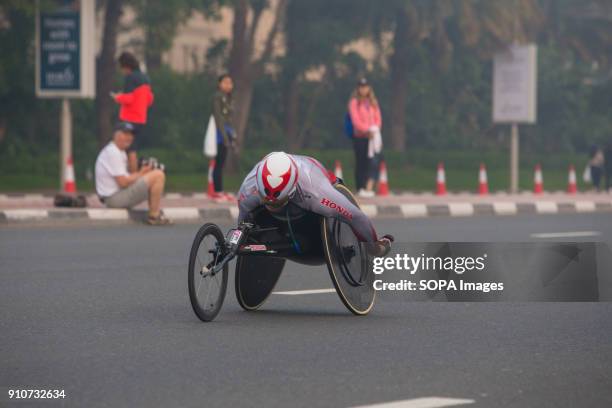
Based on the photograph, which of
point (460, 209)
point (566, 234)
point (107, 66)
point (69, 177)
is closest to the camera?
point (566, 234)

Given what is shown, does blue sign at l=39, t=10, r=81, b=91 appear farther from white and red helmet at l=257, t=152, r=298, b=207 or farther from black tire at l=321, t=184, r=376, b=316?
white and red helmet at l=257, t=152, r=298, b=207

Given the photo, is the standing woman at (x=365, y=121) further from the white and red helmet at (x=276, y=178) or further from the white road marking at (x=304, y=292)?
the white and red helmet at (x=276, y=178)

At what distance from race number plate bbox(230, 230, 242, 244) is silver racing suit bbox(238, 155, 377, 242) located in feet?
0.62

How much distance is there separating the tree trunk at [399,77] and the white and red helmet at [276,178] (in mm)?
40889

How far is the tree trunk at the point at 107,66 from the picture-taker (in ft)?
128

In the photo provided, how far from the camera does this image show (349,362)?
7.95m

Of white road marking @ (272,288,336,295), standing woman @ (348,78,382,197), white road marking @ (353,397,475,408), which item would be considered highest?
standing woman @ (348,78,382,197)

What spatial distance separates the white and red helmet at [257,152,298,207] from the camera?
31.4 feet

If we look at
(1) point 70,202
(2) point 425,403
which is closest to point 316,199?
(2) point 425,403

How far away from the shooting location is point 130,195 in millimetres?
18859

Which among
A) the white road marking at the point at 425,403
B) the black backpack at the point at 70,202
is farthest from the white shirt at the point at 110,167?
the white road marking at the point at 425,403

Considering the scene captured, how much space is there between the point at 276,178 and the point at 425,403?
3.10 m

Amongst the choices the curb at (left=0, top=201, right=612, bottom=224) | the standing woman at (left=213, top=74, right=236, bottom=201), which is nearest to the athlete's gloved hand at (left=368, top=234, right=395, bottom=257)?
the curb at (left=0, top=201, right=612, bottom=224)

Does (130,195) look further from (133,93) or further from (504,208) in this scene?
Result: (504,208)
